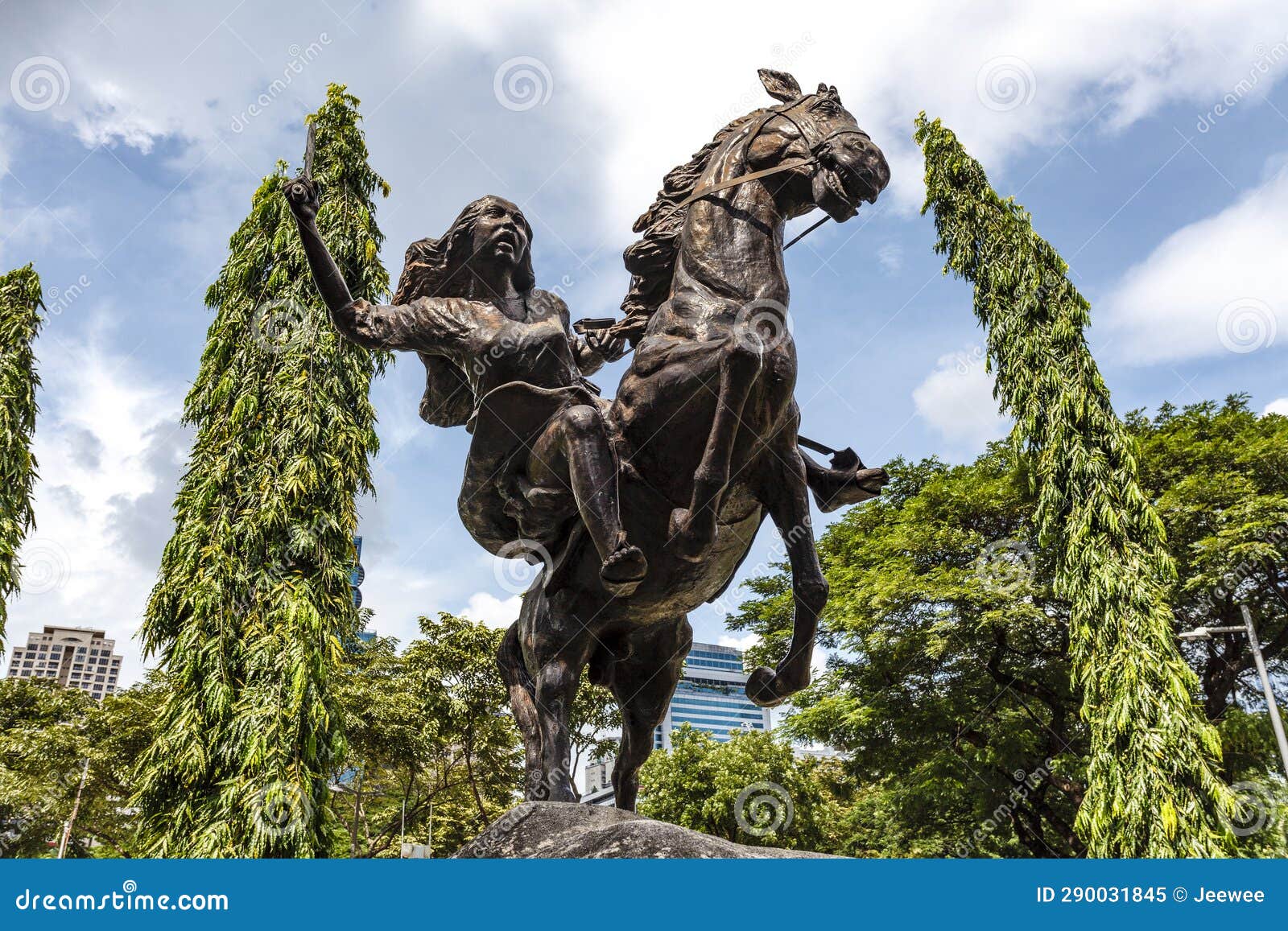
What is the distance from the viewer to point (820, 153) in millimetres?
3830

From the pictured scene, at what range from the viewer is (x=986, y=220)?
19.0 m

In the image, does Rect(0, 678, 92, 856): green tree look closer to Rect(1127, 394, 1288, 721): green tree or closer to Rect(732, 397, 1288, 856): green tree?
Rect(732, 397, 1288, 856): green tree

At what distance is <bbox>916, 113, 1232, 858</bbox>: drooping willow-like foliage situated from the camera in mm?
12297

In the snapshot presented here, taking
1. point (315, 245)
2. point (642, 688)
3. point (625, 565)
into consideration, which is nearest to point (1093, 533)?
point (642, 688)

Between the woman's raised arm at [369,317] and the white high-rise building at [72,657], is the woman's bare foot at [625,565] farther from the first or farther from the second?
the white high-rise building at [72,657]

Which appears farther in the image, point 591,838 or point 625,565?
point 625,565

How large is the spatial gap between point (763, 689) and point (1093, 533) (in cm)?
1246

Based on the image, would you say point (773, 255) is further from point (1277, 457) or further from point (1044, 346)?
point (1277, 457)

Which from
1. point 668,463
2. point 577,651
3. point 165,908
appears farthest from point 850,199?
point 165,908

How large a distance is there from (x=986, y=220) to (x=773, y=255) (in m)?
17.0

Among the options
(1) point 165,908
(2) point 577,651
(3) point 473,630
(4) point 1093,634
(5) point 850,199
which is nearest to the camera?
(1) point 165,908

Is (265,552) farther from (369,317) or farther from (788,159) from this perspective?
(788,159)

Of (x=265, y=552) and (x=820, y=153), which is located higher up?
(x=265, y=552)

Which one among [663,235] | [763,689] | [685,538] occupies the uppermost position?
[663,235]
